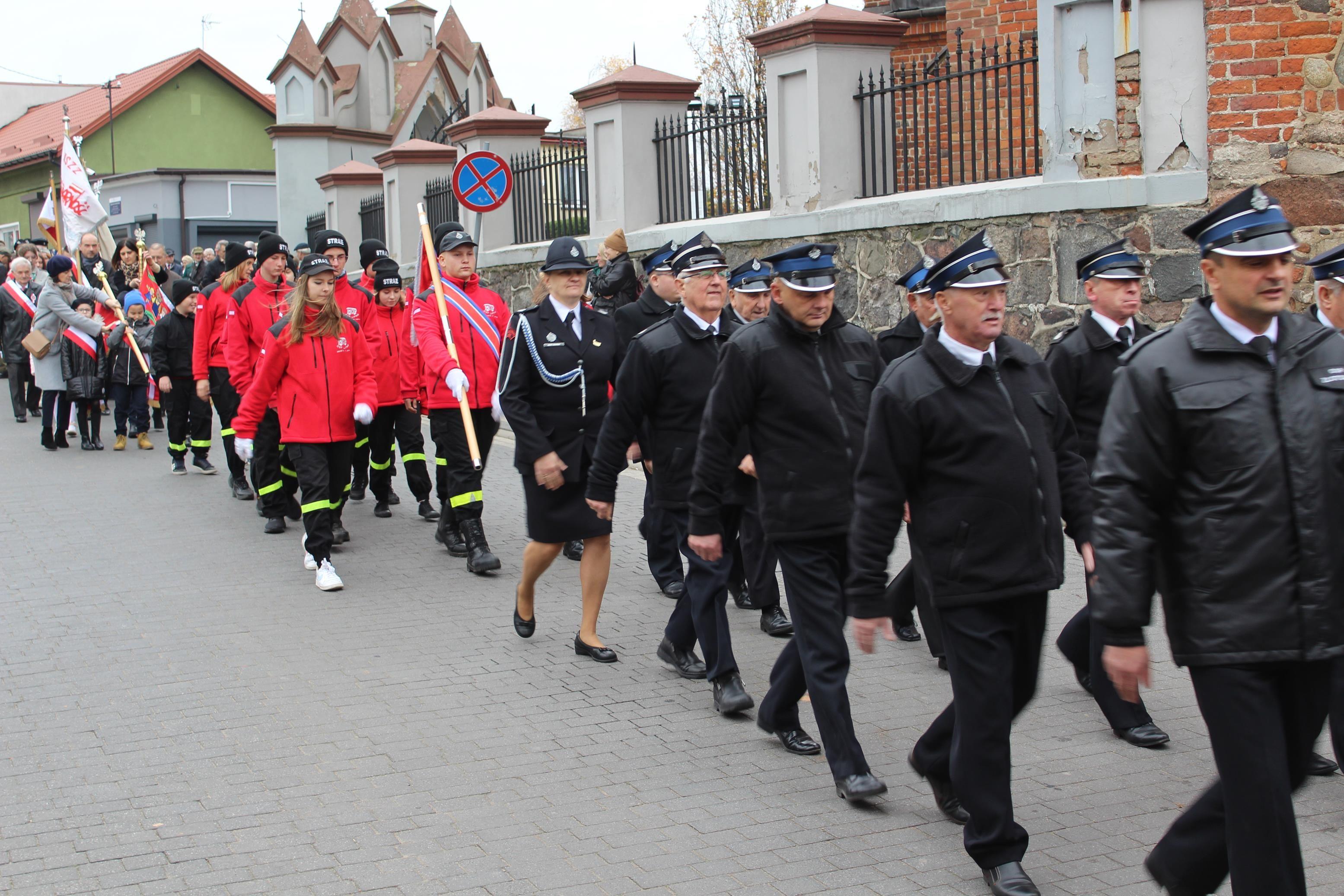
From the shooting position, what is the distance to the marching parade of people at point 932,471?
3484 millimetres

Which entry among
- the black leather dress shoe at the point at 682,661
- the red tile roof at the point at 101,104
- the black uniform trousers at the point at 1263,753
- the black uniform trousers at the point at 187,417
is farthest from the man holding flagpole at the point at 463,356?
the red tile roof at the point at 101,104

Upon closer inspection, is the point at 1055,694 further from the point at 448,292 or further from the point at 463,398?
the point at 448,292

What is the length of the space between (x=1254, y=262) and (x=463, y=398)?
6.27 metres

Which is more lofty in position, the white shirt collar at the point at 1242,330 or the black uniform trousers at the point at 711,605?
the white shirt collar at the point at 1242,330

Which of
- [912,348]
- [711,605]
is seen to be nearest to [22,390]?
[912,348]

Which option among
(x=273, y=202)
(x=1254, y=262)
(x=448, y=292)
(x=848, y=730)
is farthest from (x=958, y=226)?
(x=273, y=202)

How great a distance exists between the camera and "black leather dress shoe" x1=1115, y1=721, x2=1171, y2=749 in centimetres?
563

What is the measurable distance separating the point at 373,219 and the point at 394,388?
13.9 metres

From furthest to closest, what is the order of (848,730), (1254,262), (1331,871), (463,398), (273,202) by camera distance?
(273,202), (463,398), (848,730), (1331,871), (1254,262)

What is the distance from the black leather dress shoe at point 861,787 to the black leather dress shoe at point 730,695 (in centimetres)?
113

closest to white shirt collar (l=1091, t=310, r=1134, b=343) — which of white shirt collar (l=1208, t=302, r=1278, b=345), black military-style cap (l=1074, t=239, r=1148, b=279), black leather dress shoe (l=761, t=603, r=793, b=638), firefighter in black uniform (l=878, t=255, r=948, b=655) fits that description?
black military-style cap (l=1074, t=239, r=1148, b=279)

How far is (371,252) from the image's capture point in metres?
11.9

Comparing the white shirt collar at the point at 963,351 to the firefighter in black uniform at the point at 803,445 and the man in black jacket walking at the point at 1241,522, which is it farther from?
the firefighter in black uniform at the point at 803,445

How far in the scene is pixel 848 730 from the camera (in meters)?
5.12
